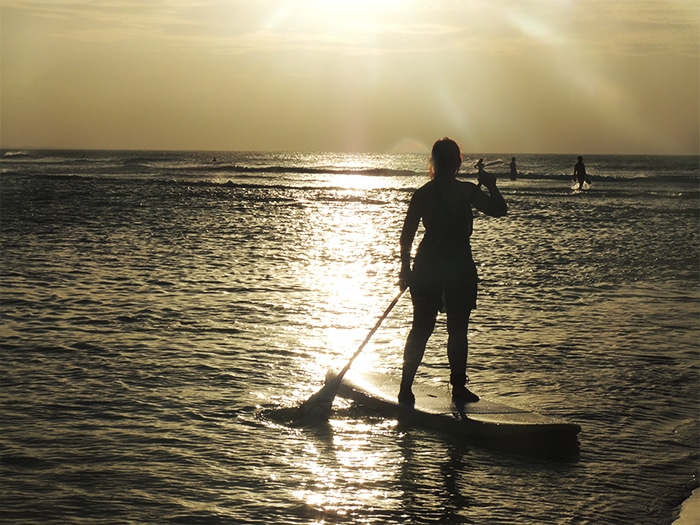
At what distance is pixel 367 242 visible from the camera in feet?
72.5

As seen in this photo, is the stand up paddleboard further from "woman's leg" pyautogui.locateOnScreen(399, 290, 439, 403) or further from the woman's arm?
the woman's arm

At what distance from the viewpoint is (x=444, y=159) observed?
6789 mm

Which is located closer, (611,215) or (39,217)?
(39,217)

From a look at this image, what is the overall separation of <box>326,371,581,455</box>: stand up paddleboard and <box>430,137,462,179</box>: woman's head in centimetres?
164

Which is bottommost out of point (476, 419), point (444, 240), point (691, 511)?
point (691, 511)

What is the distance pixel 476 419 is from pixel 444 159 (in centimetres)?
181

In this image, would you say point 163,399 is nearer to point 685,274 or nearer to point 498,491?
point 498,491

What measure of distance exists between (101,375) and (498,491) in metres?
3.77

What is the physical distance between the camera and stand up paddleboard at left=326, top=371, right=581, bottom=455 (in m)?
6.25

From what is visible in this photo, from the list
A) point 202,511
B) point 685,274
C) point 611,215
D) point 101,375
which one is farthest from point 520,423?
point 611,215

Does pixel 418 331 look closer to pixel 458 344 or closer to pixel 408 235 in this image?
pixel 458 344

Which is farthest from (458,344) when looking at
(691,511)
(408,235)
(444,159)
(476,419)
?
(691,511)

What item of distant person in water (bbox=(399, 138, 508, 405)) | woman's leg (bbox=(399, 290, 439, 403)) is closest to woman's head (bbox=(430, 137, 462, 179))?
distant person in water (bbox=(399, 138, 508, 405))

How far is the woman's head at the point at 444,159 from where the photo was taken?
6785mm
